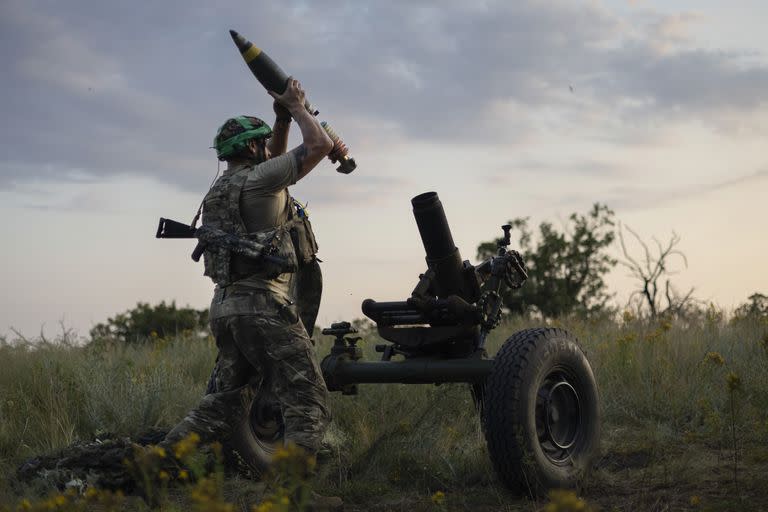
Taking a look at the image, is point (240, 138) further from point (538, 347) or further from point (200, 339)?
point (200, 339)

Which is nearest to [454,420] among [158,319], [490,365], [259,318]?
[490,365]

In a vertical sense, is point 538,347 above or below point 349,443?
above

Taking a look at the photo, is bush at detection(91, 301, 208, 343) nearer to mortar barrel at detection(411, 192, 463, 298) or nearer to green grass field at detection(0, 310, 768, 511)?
green grass field at detection(0, 310, 768, 511)

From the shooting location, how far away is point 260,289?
5625 millimetres

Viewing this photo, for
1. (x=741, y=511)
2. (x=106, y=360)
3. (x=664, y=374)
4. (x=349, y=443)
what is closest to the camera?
(x=741, y=511)

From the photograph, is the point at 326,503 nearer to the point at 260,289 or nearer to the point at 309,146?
the point at 260,289

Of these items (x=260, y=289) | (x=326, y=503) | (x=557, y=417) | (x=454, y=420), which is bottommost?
(x=326, y=503)

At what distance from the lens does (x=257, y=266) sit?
563cm

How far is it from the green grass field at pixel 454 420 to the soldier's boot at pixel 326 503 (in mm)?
241

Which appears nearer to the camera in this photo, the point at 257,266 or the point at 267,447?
the point at 257,266

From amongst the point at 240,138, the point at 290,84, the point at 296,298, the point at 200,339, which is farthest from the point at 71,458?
the point at 200,339

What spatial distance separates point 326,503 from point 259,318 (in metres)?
1.22

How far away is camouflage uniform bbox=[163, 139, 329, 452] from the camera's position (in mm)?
5559

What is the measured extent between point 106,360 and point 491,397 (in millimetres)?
5790
